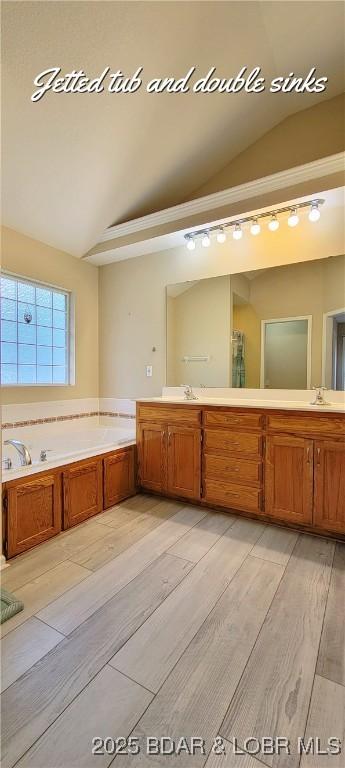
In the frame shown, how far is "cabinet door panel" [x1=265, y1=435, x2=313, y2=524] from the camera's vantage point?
216 centimetres

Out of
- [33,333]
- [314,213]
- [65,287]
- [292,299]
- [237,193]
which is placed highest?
[237,193]

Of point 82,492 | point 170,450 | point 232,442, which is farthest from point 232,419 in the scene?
point 82,492

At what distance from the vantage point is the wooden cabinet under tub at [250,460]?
2100 millimetres

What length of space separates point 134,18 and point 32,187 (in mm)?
1244

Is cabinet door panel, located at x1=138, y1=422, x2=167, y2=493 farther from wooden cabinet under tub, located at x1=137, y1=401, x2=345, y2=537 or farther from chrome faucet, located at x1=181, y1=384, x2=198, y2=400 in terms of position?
chrome faucet, located at x1=181, y1=384, x2=198, y2=400

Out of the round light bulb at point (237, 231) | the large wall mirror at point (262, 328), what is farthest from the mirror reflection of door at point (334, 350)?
the round light bulb at point (237, 231)

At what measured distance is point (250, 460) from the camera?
237 cm

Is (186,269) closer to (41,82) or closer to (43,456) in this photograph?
(41,82)

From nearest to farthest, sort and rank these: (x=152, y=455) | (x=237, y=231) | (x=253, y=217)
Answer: (x=253, y=217) < (x=237, y=231) < (x=152, y=455)

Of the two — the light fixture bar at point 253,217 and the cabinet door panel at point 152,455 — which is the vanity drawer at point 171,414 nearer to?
the cabinet door panel at point 152,455

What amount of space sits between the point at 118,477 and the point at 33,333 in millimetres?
1644

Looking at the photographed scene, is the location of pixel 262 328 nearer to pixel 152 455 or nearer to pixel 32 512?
pixel 152 455

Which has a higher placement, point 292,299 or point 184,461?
point 292,299

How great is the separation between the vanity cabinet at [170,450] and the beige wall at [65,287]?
A: 103 cm
